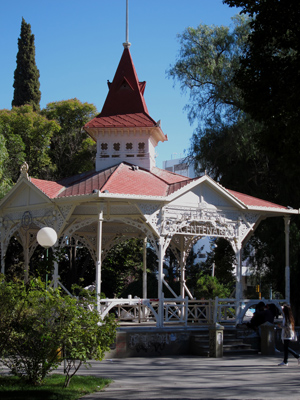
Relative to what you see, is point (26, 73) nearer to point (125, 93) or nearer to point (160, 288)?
point (125, 93)

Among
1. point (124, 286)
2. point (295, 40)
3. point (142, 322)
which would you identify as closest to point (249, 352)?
point (142, 322)

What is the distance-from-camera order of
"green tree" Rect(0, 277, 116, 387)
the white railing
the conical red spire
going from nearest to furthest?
"green tree" Rect(0, 277, 116, 387) → the white railing → the conical red spire

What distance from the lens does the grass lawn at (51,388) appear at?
394 inches

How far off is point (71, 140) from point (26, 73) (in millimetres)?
6139

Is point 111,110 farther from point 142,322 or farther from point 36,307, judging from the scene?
point 36,307

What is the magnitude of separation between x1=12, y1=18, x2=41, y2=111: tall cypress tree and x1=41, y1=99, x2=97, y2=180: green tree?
208 centimetres

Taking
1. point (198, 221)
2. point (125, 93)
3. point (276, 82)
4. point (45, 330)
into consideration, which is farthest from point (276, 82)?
point (125, 93)

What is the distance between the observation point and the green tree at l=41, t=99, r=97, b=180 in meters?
37.6

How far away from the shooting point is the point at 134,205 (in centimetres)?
1888

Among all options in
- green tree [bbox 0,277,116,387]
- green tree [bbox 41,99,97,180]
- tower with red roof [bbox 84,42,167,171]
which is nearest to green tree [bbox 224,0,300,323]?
green tree [bbox 0,277,116,387]

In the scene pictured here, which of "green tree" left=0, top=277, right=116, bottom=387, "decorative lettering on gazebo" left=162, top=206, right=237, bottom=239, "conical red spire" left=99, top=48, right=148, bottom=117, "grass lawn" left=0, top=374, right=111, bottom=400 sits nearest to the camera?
"grass lawn" left=0, top=374, right=111, bottom=400

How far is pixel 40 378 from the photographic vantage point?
36.2 feet

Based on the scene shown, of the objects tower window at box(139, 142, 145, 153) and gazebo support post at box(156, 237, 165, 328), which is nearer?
gazebo support post at box(156, 237, 165, 328)

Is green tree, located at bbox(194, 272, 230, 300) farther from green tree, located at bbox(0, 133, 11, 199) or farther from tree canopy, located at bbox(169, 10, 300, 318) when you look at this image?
green tree, located at bbox(0, 133, 11, 199)
